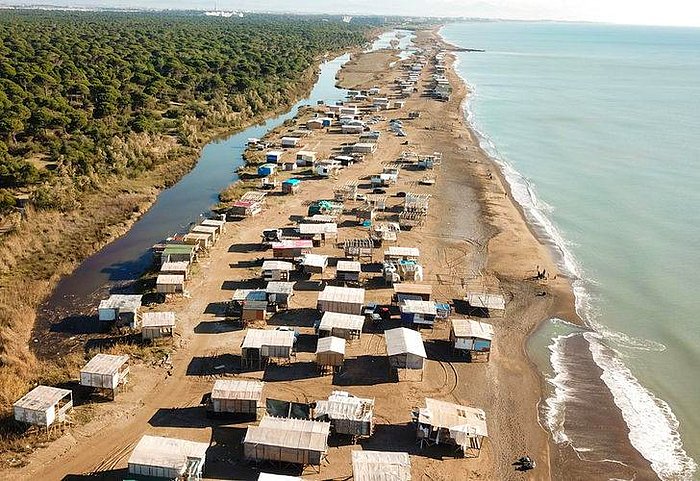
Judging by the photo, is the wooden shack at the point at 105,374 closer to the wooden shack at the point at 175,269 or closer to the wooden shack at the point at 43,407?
the wooden shack at the point at 43,407

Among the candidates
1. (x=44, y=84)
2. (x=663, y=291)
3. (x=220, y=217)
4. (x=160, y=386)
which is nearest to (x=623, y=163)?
(x=663, y=291)

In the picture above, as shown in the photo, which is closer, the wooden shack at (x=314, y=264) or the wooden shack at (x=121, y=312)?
the wooden shack at (x=121, y=312)

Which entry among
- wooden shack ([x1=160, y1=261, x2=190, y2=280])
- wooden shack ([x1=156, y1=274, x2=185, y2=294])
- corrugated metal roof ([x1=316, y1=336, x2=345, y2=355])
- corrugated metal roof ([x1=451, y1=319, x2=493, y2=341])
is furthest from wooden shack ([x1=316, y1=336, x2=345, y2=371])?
wooden shack ([x1=160, y1=261, x2=190, y2=280])

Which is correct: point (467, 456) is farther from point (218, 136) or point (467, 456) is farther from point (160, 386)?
point (218, 136)

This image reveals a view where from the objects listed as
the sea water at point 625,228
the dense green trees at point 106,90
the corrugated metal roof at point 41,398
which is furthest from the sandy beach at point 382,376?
the dense green trees at point 106,90

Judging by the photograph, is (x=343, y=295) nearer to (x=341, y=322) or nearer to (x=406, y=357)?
(x=341, y=322)

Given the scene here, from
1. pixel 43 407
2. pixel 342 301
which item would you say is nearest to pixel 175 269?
pixel 342 301
